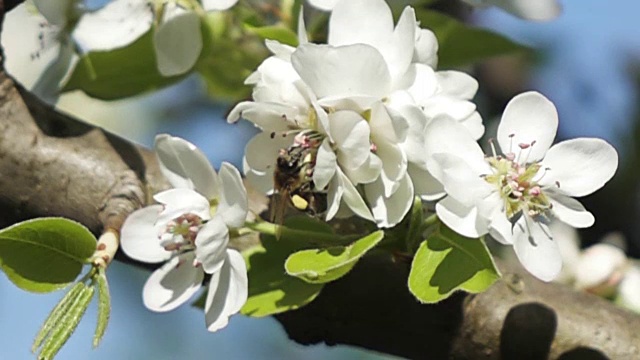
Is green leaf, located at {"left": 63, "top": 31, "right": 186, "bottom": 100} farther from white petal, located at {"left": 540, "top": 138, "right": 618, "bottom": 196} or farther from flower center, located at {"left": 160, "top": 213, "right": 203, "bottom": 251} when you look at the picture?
white petal, located at {"left": 540, "top": 138, "right": 618, "bottom": 196}

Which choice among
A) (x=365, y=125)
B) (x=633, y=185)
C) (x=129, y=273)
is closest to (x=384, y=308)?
(x=365, y=125)

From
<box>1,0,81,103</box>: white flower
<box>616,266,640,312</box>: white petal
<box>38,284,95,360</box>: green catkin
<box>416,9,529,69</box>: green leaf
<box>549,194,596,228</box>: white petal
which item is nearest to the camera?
<box>38,284,95,360</box>: green catkin

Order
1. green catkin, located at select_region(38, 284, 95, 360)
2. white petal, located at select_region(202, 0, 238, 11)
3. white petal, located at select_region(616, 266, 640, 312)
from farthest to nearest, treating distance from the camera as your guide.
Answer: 1. white petal, located at select_region(616, 266, 640, 312)
2. white petal, located at select_region(202, 0, 238, 11)
3. green catkin, located at select_region(38, 284, 95, 360)

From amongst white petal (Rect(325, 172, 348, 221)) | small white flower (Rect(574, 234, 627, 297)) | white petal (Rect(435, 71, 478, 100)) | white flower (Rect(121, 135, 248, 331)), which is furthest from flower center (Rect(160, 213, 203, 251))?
small white flower (Rect(574, 234, 627, 297))

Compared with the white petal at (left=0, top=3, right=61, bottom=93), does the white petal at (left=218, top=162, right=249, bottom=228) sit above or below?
above

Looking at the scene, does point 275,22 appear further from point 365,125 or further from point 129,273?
point 129,273

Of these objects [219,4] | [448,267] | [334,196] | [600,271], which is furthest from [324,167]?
[600,271]

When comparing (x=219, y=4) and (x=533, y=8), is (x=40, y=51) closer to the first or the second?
(x=219, y=4)
